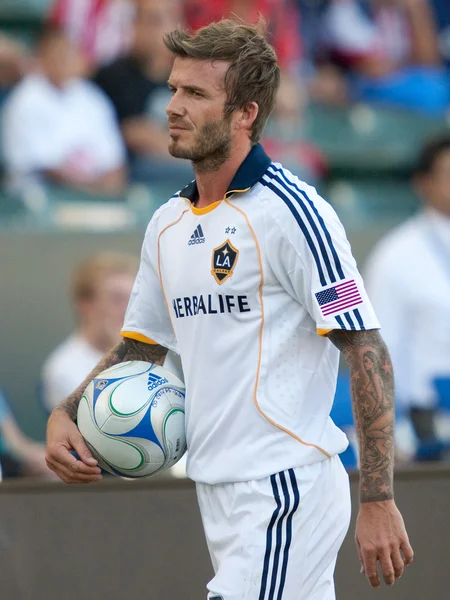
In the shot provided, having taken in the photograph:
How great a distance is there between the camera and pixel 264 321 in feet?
9.41

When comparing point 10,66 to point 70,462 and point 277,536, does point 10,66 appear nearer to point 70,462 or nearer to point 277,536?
point 70,462

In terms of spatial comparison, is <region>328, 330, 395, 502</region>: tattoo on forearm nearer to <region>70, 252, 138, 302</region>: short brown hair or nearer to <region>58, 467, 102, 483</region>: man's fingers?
<region>58, 467, 102, 483</region>: man's fingers

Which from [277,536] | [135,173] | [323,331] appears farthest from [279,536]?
[135,173]

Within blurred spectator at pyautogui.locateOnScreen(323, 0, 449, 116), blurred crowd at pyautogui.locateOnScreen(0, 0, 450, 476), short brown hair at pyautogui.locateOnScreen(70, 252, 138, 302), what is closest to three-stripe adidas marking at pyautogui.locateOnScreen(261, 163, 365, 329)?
blurred crowd at pyautogui.locateOnScreen(0, 0, 450, 476)

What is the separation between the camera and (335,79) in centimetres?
1024

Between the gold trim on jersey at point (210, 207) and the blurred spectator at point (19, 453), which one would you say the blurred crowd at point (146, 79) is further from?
the gold trim on jersey at point (210, 207)

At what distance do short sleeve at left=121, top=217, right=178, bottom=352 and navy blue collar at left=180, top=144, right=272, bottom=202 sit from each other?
37 centimetres

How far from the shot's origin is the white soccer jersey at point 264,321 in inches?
111

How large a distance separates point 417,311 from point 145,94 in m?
3.05

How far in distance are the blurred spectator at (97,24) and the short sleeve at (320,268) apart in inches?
231

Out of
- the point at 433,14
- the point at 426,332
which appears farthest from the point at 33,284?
the point at 433,14

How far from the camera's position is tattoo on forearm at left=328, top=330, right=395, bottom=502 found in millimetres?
2760

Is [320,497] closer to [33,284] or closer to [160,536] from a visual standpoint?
[160,536]

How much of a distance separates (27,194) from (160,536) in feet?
13.1
